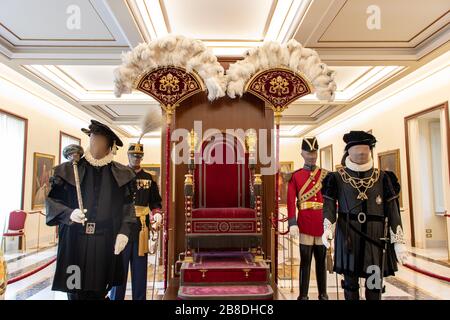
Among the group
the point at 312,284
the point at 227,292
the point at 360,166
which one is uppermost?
the point at 360,166

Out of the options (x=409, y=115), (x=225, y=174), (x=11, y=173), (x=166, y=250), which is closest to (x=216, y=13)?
(x=225, y=174)

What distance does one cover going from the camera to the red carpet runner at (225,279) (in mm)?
3125

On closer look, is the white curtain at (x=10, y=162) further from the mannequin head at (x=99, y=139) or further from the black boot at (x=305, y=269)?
the black boot at (x=305, y=269)

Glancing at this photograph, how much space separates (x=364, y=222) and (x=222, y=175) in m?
2.36

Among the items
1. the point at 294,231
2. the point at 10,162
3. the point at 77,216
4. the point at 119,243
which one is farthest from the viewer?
the point at 10,162

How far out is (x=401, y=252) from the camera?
2.30 metres

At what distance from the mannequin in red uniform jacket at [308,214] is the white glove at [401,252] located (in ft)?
3.05

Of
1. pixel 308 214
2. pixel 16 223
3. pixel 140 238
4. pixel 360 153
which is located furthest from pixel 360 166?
pixel 16 223

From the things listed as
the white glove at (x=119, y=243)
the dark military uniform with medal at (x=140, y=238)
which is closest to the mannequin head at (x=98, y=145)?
the white glove at (x=119, y=243)

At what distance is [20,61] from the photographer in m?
5.53

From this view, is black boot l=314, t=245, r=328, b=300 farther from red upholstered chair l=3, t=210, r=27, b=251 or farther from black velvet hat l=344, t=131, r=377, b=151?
red upholstered chair l=3, t=210, r=27, b=251

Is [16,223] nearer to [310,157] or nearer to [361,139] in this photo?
[310,157]

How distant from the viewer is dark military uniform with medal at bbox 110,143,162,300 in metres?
3.14
